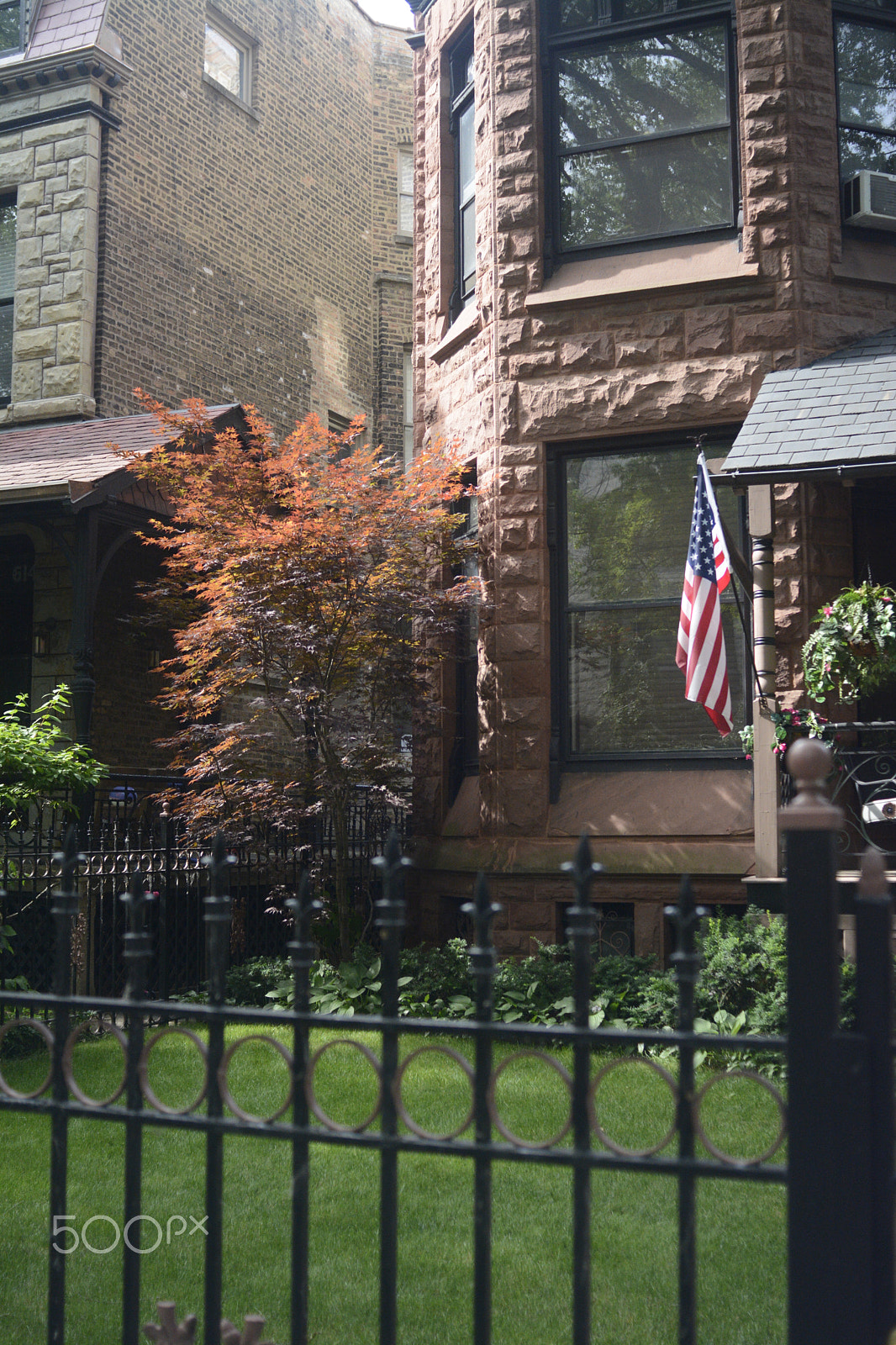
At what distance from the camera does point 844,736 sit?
8914mm

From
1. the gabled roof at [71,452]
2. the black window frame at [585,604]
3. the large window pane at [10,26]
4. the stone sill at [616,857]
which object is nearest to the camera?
the stone sill at [616,857]

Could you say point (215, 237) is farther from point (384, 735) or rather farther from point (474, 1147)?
point (474, 1147)

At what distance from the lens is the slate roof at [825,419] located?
7.73 m

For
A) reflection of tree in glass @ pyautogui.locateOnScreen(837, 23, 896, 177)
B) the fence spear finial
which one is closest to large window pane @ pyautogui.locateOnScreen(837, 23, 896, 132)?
reflection of tree in glass @ pyautogui.locateOnScreen(837, 23, 896, 177)

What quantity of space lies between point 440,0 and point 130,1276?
39.6 ft

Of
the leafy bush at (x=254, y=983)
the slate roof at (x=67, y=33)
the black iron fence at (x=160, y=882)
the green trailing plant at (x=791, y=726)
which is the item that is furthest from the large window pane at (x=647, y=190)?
the slate roof at (x=67, y=33)

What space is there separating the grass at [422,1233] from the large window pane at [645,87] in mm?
7712

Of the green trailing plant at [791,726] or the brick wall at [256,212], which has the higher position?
the brick wall at [256,212]

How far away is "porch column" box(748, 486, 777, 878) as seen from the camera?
7.63 metres

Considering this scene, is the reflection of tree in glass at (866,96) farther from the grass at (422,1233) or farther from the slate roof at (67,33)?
the slate roof at (67,33)

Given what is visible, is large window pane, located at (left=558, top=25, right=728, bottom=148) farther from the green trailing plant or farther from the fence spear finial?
the fence spear finial

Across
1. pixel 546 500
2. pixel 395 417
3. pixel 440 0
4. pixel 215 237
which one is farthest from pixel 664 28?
pixel 395 417

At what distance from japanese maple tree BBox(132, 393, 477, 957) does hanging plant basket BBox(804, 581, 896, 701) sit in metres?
2.89

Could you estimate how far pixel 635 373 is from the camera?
31.9 feet
